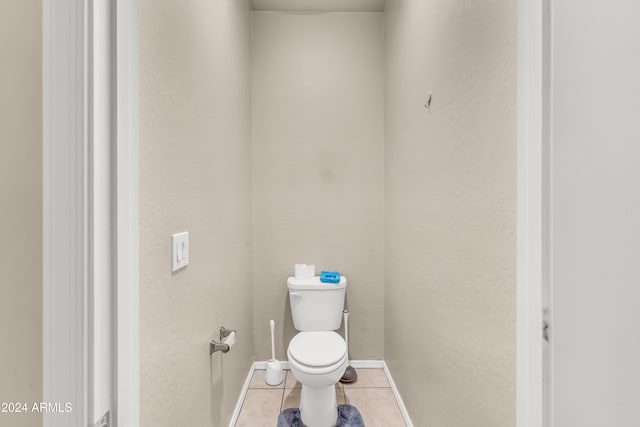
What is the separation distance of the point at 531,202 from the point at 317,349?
1387 millimetres

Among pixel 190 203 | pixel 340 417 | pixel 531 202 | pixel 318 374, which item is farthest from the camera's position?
pixel 340 417

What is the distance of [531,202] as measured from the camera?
0.75 metres

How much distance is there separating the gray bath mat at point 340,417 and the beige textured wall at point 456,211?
29cm

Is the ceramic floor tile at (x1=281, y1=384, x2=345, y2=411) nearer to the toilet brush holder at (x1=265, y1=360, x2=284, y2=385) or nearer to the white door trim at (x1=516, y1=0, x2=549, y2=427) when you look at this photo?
the toilet brush holder at (x1=265, y1=360, x2=284, y2=385)

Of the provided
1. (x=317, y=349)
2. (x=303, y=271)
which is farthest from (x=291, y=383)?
(x=303, y=271)

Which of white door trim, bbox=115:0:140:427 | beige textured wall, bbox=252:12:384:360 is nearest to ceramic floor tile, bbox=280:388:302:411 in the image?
beige textured wall, bbox=252:12:384:360

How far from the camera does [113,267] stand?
23.4 inches

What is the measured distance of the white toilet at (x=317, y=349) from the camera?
168cm

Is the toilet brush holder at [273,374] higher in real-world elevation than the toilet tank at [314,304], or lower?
lower

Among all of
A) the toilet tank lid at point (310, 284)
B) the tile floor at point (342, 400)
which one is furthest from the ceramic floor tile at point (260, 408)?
the toilet tank lid at point (310, 284)

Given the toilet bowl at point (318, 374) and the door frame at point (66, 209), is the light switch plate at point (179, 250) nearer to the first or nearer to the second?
the door frame at point (66, 209)
